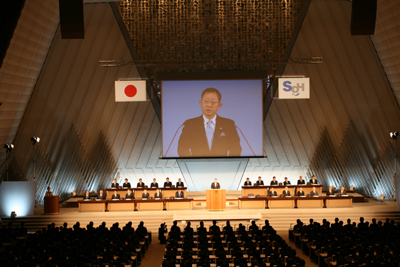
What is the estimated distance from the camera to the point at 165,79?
68.2 ft

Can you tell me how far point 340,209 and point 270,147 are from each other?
19.2ft

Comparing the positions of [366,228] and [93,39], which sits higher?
[93,39]

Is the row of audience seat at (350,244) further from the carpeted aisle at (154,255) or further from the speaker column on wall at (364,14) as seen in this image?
the speaker column on wall at (364,14)

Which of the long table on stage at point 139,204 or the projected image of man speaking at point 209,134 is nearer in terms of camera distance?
the long table on stage at point 139,204

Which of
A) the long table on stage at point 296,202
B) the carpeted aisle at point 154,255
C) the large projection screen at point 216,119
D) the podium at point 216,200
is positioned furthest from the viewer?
the large projection screen at point 216,119

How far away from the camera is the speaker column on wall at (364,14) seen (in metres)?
10.7

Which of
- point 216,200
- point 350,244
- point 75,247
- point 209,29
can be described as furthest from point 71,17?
point 209,29

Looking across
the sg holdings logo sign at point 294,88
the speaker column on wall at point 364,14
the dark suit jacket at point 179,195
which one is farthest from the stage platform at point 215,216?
the speaker column on wall at point 364,14

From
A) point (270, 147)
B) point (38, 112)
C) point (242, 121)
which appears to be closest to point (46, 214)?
point (38, 112)

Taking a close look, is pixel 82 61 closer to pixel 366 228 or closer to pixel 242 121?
pixel 242 121

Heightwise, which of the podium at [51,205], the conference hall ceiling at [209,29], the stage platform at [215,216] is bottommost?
the stage platform at [215,216]

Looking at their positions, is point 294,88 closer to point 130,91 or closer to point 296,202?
point 296,202

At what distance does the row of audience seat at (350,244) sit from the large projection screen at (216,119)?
742 cm

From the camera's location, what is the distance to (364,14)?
10789mm
